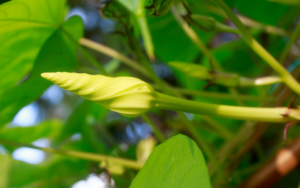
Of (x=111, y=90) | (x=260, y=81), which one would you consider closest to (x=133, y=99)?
(x=111, y=90)

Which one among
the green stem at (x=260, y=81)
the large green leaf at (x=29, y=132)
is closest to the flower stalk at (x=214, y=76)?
the green stem at (x=260, y=81)

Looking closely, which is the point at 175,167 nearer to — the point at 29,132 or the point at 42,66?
the point at 42,66

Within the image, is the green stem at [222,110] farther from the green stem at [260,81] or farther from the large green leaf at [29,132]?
the large green leaf at [29,132]

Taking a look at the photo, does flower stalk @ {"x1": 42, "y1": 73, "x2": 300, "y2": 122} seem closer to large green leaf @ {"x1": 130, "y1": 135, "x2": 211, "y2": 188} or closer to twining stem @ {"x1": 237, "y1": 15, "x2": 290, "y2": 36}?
large green leaf @ {"x1": 130, "y1": 135, "x2": 211, "y2": 188}

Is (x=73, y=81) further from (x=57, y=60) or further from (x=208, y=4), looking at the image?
(x=208, y=4)

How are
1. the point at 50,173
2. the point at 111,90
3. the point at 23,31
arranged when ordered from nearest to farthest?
1. the point at 111,90
2. the point at 23,31
3. the point at 50,173

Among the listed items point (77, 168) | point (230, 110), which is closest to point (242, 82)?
point (230, 110)
